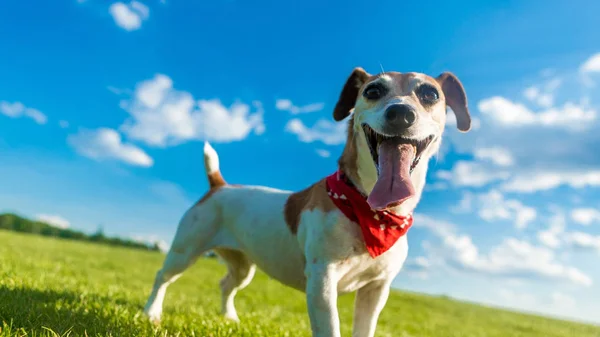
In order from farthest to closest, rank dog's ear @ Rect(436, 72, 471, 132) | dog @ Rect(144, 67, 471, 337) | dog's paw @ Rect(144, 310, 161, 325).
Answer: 1. dog's paw @ Rect(144, 310, 161, 325)
2. dog's ear @ Rect(436, 72, 471, 132)
3. dog @ Rect(144, 67, 471, 337)

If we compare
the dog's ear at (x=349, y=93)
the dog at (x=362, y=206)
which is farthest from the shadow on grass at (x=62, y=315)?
the dog's ear at (x=349, y=93)

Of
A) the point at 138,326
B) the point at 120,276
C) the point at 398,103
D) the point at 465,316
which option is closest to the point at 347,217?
the point at 398,103

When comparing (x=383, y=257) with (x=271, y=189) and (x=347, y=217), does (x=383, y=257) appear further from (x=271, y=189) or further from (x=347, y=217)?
(x=271, y=189)

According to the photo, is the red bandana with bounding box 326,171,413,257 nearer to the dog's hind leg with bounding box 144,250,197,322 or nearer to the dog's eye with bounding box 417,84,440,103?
the dog's eye with bounding box 417,84,440,103

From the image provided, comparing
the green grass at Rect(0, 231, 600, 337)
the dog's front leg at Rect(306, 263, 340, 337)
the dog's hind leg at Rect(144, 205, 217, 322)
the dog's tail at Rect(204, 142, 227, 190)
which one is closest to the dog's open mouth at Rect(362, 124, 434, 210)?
the dog's front leg at Rect(306, 263, 340, 337)

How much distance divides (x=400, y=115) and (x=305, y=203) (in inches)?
60.9

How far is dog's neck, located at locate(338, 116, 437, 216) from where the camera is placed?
13.1ft

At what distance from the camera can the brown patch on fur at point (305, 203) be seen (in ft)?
14.1

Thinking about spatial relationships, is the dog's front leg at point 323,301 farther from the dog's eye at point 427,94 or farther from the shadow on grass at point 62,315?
the shadow on grass at point 62,315

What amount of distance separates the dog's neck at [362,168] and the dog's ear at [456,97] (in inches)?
35.2

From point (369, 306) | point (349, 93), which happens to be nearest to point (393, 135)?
point (349, 93)

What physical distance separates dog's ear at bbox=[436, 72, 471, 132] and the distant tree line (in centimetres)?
3305

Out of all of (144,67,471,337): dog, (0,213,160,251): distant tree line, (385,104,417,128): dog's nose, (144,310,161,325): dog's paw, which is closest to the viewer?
(385,104,417,128): dog's nose

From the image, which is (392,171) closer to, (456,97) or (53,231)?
(456,97)
